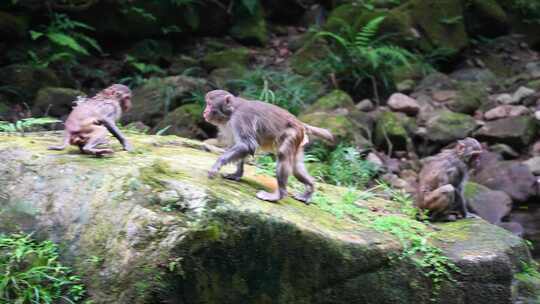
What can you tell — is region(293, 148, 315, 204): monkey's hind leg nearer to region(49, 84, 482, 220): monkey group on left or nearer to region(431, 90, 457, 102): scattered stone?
region(49, 84, 482, 220): monkey group on left

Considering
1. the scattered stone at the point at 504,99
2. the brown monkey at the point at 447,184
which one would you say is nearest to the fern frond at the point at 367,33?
the scattered stone at the point at 504,99

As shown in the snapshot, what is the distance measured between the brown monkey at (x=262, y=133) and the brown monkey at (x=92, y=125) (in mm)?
930

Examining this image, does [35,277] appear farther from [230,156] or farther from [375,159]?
[375,159]

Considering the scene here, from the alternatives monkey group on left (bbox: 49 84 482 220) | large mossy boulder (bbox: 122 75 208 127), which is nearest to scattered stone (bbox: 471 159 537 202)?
large mossy boulder (bbox: 122 75 208 127)

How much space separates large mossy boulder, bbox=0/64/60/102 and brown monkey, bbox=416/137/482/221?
8501mm

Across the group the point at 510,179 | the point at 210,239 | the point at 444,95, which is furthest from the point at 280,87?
the point at 210,239

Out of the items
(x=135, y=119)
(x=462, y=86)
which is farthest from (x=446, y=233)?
(x=462, y=86)

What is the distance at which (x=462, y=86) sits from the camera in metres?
15.8

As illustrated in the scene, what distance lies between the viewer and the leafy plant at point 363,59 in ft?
49.3

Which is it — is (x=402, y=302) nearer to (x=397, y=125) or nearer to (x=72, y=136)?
(x=72, y=136)

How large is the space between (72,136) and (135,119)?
22.7 feet

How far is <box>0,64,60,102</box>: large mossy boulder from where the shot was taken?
13516 mm

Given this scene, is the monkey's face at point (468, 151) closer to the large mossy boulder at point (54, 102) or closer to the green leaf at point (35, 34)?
the large mossy boulder at point (54, 102)

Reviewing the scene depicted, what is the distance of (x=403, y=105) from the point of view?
14.5 m
